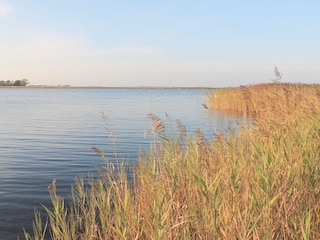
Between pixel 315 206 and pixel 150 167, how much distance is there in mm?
2800

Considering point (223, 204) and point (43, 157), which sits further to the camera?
point (43, 157)

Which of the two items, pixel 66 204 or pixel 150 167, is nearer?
pixel 150 167

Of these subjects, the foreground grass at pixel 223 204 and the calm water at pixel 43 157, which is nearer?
the foreground grass at pixel 223 204

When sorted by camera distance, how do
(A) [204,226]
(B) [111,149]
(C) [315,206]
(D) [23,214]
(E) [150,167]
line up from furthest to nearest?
(B) [111,149]
(D) [23,214]
(E) [150,167]
(C) [315,206]
(A) [204,226]

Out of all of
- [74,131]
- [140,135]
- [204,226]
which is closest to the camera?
[204,226]

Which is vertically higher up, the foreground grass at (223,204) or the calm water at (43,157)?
the foreground grass at (223,204)

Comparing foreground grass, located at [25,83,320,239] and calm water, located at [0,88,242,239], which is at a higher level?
foreground grass, located at [25,83,320,239]

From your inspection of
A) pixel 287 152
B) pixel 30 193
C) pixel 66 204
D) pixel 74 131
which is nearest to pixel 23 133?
pixel 74 131

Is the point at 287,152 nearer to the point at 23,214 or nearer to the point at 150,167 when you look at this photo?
the point at 150,167

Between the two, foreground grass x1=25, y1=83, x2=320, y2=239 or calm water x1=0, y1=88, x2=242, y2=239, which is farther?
calm water x1=0, y1=88, x2=242, y2=239

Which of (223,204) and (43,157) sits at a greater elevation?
(223,204)

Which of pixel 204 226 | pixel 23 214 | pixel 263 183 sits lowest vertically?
pixel 23 214

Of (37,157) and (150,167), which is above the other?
(150,167)

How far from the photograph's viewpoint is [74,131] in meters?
19.1
